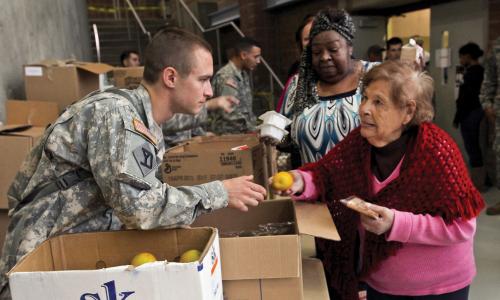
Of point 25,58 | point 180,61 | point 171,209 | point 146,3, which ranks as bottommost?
point 171,209

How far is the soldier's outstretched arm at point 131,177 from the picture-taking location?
1.04m

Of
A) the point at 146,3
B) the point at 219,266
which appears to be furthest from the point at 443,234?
the point at 146,3

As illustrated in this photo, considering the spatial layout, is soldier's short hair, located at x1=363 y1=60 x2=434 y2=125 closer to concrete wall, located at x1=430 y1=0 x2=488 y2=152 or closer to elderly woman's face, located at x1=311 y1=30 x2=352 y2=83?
elderly woman's face, located at x1=311 y1=30 x2=352 y2=83

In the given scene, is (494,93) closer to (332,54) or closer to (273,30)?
(332,54)

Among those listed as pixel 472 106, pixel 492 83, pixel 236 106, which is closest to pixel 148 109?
pixel 236 106

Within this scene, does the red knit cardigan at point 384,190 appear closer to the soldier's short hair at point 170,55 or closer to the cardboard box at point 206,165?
the cardboard box at point 206,165

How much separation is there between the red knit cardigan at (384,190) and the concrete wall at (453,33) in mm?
3824

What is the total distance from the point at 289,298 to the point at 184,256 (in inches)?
11.9

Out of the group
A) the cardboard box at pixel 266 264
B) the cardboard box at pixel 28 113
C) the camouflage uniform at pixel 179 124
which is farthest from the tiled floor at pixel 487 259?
the cardboard box at pixel 28 113

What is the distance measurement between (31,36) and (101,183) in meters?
3.42

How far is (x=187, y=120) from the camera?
288 centimetres

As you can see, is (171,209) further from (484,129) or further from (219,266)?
(484,129)

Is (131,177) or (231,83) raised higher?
(231,83)

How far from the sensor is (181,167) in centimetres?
193
